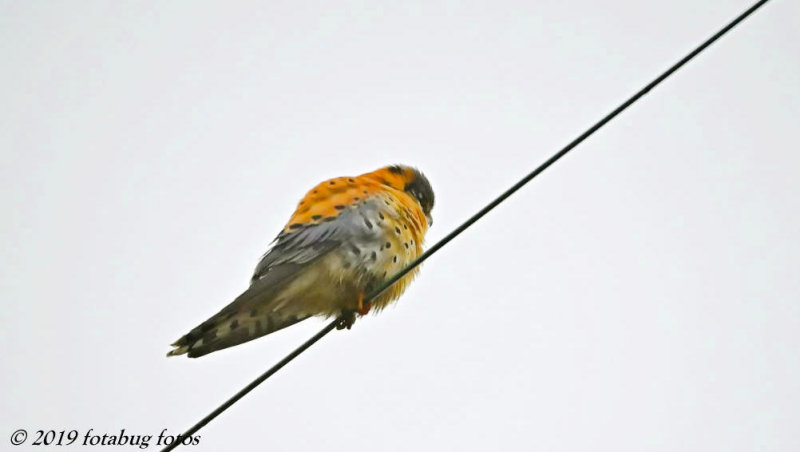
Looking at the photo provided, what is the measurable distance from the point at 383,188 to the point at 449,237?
2114mm

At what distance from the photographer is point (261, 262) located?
462cm

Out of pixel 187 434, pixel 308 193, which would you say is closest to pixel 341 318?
pixel 308 193

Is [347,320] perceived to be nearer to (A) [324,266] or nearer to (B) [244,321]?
(A) [324,266]

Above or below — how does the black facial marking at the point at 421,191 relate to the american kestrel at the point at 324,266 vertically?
above

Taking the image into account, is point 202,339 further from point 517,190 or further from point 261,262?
point 517,190

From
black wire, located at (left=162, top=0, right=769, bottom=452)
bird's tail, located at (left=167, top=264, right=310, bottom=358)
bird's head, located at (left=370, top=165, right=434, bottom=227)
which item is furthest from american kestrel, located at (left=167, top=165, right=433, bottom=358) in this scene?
black wire, located at (left=162, top=0, right=769, bottom=452)

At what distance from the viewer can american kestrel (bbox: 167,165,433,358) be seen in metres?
4.23

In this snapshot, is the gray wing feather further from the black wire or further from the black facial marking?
the black wire

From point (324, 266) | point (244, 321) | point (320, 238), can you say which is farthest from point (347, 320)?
point (244, 321)

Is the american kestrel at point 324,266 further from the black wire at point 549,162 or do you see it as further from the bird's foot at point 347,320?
the black wire at point 549,162

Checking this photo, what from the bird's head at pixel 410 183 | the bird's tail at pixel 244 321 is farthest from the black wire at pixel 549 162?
the bird's head at pixel 410 183

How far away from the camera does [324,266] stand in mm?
4523

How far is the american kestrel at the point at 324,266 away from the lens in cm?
423

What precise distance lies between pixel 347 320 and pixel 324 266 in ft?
1.08
